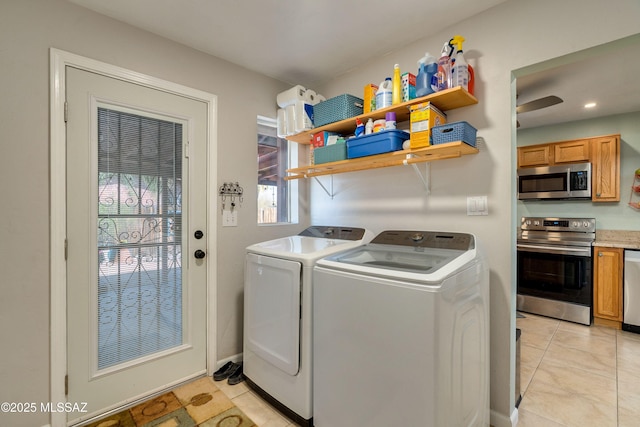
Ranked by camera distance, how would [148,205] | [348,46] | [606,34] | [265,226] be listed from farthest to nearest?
1. [265,226]
2. [348,46]
3. [148,205]
4. [606,34]

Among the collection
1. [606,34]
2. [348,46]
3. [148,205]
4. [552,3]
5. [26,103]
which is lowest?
[148,205]

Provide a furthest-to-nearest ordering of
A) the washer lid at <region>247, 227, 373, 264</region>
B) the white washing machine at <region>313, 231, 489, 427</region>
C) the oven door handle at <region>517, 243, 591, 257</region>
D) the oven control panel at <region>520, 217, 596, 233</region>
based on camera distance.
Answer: the oven control panel at <region>520, 217, 596, 233</region> < the oven door handle at <region>517, 243, 591, 257</region> < the washer lid at <region>247, 227, 373, 264</region> < the white washing machine at <region>313, 231, 489, 427</region>

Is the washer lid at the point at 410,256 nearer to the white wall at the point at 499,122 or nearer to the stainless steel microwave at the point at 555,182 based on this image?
the white wall at the point at 499,122

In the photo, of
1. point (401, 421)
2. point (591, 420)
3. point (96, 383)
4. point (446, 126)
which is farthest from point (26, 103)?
point (591, 420)

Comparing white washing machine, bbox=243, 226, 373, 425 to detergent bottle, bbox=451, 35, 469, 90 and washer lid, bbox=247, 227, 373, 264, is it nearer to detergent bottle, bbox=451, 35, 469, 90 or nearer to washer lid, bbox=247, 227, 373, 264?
washer lid, bbox=247, 227, 373, 264

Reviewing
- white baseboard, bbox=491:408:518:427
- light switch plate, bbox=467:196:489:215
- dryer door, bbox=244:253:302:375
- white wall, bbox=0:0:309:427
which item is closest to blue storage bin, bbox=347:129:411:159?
light switch plate, bbox=467:196:489:215

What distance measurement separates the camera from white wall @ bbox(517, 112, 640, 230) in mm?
3096

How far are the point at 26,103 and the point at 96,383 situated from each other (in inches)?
62.4

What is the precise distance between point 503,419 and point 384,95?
201 centimetres

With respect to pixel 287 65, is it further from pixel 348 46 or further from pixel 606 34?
pixel 606 34

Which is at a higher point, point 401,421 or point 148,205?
point 148,205

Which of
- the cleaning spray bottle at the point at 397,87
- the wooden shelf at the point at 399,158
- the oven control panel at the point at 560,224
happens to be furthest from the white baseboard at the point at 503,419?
the oven control panel at the point at 560,224

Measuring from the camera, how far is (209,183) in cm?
209

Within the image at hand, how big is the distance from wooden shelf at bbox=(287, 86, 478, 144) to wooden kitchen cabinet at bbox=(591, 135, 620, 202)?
278 cm
